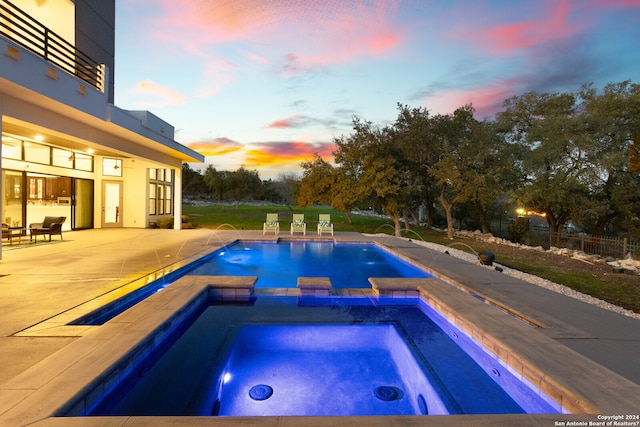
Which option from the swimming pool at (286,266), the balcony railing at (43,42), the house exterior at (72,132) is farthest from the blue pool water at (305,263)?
the balcony railing at (43,42)

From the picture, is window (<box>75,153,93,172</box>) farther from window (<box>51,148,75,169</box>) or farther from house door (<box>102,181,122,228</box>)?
house door (<box>102,181,122,228</box>)

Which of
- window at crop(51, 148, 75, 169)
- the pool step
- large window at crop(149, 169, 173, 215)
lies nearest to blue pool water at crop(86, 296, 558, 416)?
the pool step

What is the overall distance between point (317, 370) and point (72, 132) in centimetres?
985

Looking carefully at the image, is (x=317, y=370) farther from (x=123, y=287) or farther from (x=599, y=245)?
(x=599, y=245)

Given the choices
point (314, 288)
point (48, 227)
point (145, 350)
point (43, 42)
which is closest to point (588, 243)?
point (314, 288)

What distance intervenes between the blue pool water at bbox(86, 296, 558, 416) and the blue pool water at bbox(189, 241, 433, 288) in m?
2.02

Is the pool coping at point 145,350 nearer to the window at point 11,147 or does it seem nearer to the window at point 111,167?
the window at point 11,147

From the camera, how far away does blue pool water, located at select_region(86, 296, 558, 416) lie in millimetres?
2938

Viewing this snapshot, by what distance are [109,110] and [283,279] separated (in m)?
7.27

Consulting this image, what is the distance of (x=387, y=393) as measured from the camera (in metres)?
3.32

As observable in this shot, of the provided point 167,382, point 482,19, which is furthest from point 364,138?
point 167,382

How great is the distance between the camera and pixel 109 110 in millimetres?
9375

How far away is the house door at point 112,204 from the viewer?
51.7 ft

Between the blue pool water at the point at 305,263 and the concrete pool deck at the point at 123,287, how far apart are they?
67 cm
